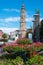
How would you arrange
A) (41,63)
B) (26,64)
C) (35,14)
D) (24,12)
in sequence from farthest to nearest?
(24,12) → (35,14) → (26,64) → (41,63)

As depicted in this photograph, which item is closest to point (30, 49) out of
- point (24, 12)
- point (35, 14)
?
point (35, 14)

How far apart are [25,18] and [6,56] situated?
88611mm

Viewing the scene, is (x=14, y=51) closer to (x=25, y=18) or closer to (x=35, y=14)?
(x=35, y=14)

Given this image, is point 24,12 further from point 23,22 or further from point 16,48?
point 16,48

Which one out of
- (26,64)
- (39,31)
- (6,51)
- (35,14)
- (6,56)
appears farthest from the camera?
(35,14)

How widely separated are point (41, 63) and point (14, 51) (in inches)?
385

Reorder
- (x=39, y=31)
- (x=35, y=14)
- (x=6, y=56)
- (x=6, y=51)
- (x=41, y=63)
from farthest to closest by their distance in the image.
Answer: (x=35, y=14) < (x=39, y=31) < (x=6, y=51) < (x=6, y=56) < (x=41, y=63)

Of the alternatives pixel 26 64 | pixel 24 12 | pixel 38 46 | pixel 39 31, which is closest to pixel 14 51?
pixel 38 46

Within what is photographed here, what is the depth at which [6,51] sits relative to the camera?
18.3 metres

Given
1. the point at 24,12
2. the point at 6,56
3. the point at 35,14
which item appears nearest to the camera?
the point at 6,56

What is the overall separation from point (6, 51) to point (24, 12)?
87.3 meters

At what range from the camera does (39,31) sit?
59.8 m

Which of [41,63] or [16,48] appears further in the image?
[16,48]

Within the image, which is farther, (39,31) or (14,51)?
(39,31)
